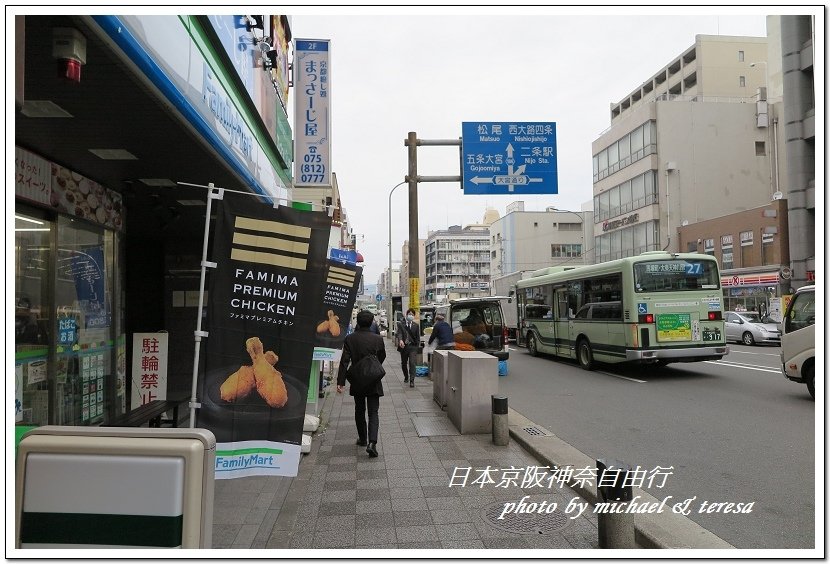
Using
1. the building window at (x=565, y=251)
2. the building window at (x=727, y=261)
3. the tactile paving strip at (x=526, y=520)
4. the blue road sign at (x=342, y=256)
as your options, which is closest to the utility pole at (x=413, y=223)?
the blue road sign at (x=342, y=256)

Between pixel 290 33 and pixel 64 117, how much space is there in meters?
8.22

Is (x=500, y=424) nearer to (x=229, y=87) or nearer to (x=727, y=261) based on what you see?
(x=229, y=87)

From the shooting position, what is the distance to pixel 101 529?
2.87 meters

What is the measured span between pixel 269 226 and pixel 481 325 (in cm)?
1264

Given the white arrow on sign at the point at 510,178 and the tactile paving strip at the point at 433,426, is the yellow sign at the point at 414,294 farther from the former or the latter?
the tactile paving strip at the point at 433,426

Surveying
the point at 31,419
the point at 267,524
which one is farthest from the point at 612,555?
the point at 31,419

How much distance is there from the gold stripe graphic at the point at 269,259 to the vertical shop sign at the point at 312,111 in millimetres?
6154

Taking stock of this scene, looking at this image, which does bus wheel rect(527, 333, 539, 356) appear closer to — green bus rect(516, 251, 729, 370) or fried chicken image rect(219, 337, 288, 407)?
green bus rect(516, 251, 729, 370)

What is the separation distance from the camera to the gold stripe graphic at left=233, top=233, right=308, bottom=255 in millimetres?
4246

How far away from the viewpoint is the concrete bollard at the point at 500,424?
293 inches

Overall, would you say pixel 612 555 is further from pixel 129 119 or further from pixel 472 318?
pixel 472 318

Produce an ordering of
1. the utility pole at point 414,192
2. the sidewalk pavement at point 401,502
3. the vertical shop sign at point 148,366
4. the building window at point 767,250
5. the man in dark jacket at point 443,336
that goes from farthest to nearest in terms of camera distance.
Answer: the building window at point 767,250, the utility pole at point 414,192, the man in dark jacket at point 443,336, the vertical shop sign at point 148,366, the sidewalk pavement at point 401,502

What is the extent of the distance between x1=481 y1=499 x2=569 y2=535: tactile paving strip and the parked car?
9.90 meters

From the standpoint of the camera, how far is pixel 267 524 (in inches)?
189
